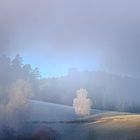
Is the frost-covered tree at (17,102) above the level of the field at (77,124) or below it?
above

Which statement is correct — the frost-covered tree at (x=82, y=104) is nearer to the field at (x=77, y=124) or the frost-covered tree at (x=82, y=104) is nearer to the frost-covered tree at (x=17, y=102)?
the field at (x=77, y=124)

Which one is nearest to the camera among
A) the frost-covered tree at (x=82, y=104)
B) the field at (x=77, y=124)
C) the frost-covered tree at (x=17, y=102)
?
the field at (x=77, y=124)

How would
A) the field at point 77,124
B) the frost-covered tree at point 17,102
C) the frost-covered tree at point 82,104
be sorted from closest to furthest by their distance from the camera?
the field at point 77,124
the frost-covered tree at point 17,102
the frost-covered tree at point 82,104

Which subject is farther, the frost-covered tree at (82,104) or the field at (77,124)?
the frost-covered tree at (82,104)

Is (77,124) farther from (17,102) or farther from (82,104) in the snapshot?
(17,102)

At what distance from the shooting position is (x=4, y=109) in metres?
63.5

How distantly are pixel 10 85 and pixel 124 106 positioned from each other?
18.0 m

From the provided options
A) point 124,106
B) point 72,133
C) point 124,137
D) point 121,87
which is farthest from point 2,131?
point 121,87

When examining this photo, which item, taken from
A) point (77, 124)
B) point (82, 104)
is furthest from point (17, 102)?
point (77, 124)

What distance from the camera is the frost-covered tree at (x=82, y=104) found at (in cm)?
6341

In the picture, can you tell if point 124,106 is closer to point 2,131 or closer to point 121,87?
point 121,87

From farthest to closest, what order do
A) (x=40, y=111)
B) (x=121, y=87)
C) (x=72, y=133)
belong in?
(x=121, y=87) < (x=40, y=111) < (x=72, y=133)

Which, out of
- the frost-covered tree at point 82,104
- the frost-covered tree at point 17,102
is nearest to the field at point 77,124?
the frost-covered tree at point 82,104

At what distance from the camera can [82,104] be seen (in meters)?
65.8
